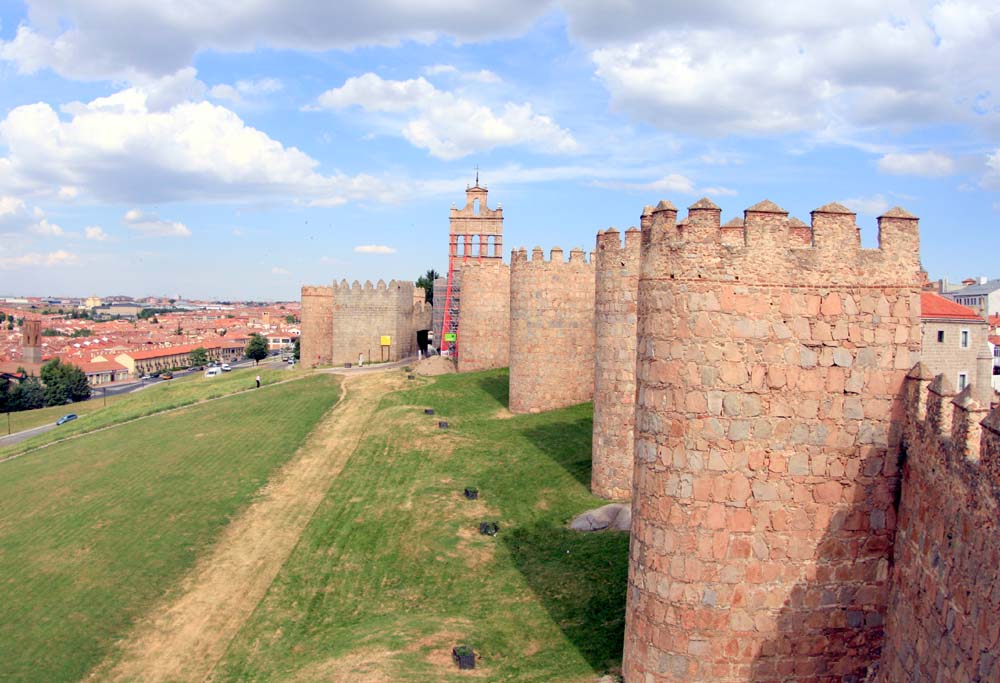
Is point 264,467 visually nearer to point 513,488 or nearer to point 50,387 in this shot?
point 513,488

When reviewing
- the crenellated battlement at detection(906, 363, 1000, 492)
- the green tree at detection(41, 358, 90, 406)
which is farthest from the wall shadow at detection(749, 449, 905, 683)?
the green tree at detection(41, 358, 90, 406)

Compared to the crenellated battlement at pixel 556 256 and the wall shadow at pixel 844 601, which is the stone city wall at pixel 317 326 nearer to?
the crenellated battlement at pixel 556 256

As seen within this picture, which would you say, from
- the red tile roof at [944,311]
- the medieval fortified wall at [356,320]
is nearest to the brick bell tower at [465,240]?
the medieval fortified wall at [356,320]

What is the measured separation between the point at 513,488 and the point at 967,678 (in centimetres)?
1640

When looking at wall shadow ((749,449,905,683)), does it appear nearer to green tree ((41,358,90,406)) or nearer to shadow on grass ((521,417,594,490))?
shadow on grass ((521,417,594,490))

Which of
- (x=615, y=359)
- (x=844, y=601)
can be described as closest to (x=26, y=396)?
(x=615, y=359)

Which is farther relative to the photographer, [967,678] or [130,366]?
[130,366]

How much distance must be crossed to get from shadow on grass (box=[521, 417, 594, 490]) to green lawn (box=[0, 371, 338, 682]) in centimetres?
914

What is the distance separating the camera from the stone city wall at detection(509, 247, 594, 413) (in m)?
29.2

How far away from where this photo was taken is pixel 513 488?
73.6ft

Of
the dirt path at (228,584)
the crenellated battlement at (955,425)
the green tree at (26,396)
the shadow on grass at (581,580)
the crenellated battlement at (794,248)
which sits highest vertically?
the crenellated battlement at (794,248)

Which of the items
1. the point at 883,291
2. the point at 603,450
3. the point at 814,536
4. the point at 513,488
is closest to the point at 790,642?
the point at 814,536

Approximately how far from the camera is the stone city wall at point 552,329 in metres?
29.2

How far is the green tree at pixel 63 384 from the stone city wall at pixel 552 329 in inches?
2884
